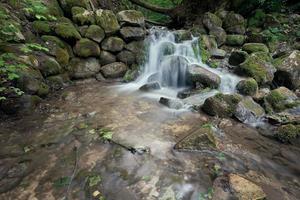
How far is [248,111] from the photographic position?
243 inches

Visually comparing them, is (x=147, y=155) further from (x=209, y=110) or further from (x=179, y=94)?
(x=179, y=94)

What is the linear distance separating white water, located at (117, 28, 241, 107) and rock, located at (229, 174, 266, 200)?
320 cm

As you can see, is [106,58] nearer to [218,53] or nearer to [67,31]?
[67,31]

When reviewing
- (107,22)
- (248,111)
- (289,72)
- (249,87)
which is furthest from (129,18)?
(289,72)

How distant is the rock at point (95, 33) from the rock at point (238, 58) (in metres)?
4.39

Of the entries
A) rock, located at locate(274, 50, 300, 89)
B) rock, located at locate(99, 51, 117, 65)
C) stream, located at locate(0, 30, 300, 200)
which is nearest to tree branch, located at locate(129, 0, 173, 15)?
rock, located at locate(99, 51, 117, 65)

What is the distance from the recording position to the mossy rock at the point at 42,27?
24.0 feet

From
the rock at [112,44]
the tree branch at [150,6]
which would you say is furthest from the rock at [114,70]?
the tree branch at [150,6]

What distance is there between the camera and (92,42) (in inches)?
319

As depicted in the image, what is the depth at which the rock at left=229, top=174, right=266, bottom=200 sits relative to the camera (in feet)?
11.2

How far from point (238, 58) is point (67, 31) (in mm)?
5509

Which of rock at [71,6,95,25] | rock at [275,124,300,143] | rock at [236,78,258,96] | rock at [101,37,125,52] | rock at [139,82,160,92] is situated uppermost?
rock at [71,6,95,25]

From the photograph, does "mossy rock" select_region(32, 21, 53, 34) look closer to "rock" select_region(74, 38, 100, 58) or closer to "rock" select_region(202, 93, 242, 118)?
"rock" select_region(74, 38, 100, 58)

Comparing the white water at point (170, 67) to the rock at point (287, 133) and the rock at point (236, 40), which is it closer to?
the rock at point (236, 40)
